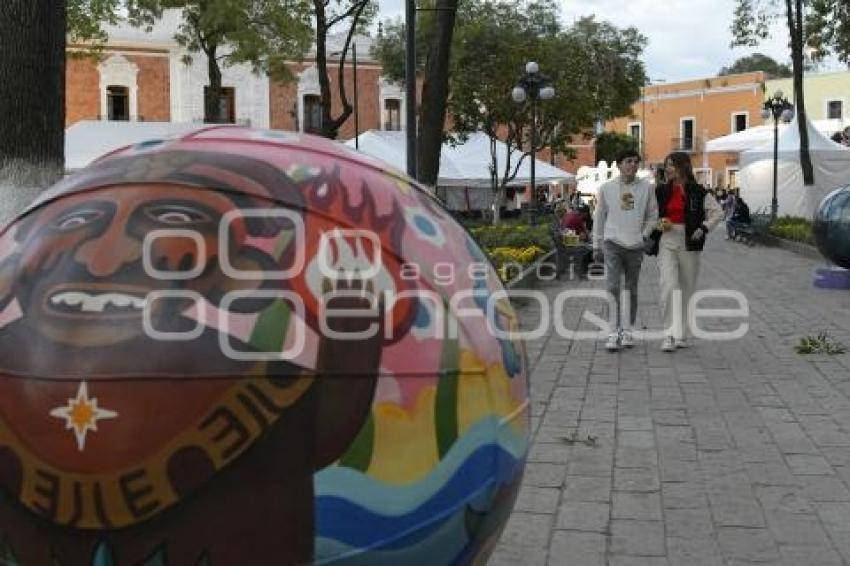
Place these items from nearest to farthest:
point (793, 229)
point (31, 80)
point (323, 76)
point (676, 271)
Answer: point (31, 80), point (676, 271), point (323, 76), point (793, 229)

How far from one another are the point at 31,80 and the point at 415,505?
440 cm

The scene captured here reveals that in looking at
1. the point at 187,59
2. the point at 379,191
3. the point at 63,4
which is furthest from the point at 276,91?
the point at 379,191

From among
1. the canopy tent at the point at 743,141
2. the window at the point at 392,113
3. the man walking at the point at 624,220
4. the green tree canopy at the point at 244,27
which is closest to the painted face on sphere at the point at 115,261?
the man walking at the point at 624,220

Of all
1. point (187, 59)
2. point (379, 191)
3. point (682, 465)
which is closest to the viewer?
point (379, 191)

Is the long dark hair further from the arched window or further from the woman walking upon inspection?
the arched window

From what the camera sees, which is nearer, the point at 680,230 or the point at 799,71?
the point at 680,230

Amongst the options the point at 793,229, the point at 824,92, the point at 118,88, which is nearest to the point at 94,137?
the point at 793,229

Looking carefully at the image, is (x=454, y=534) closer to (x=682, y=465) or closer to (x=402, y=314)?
(x=402, y=314)

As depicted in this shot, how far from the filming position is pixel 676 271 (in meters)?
9.04

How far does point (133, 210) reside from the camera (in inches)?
92.5

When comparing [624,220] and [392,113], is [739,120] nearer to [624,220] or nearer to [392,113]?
[392,113]

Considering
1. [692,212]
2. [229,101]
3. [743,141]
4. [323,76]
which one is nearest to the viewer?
[692,212]

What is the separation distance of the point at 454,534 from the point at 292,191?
35.2 inches

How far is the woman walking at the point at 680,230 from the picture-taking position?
351 inches
